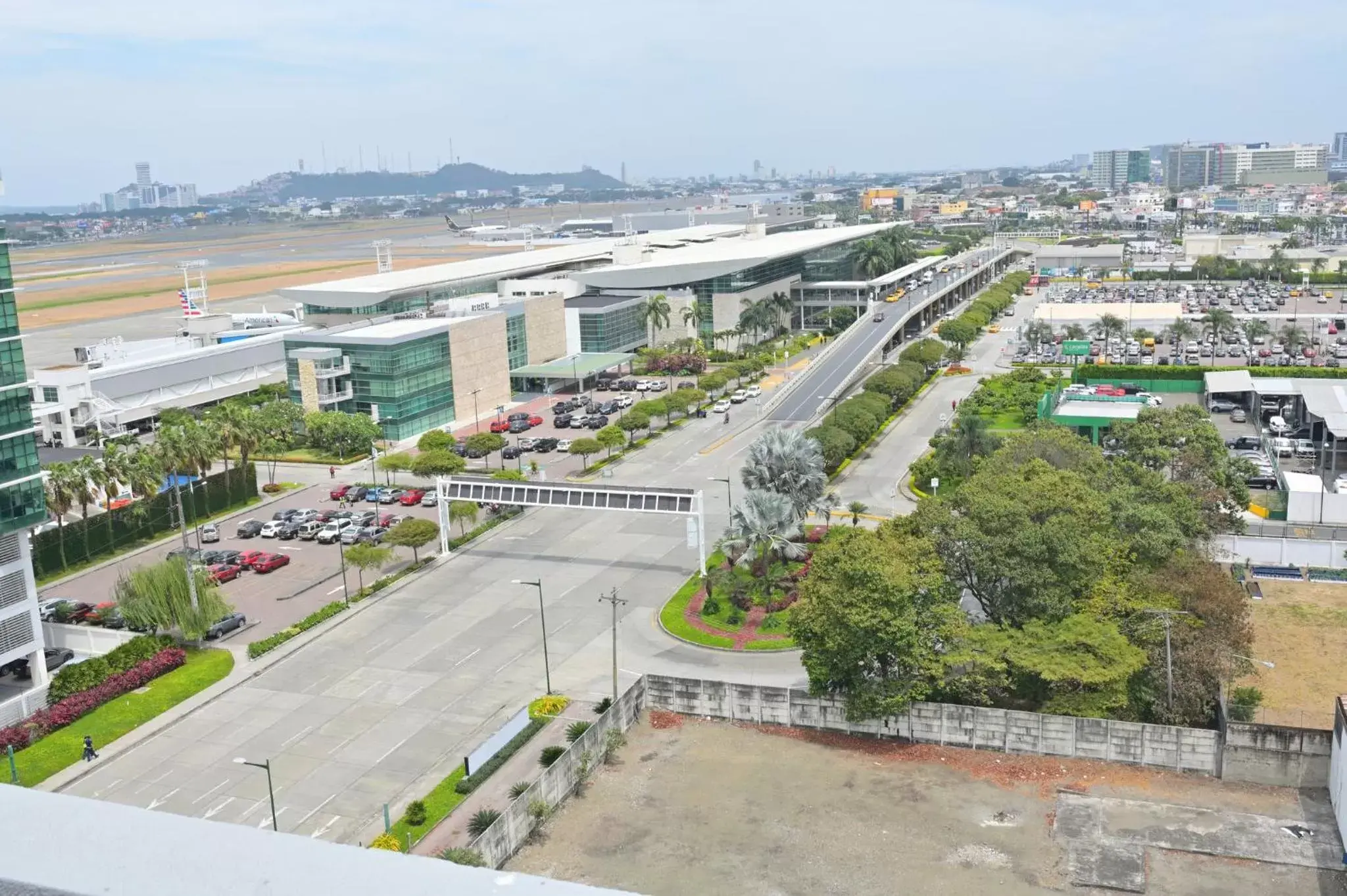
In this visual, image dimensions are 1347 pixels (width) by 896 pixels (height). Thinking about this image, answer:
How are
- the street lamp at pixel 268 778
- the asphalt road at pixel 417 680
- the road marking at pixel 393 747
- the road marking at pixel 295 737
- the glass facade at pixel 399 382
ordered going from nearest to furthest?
1. the street lamp at pixel 268 778
2. the asphalt road at pixel 417 680
3. the road marking at pixel 393 747
4. the road marking at pixel 295 737
5. the glass facade at pixel 399 382

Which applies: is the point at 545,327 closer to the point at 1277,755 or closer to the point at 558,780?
the point at 558,780

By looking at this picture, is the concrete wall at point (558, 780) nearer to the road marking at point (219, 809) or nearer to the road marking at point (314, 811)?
the road marking at point (314, 811)

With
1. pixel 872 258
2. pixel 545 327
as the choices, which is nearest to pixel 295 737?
pixel 545 327

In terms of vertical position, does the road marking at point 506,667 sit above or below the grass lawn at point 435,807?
below

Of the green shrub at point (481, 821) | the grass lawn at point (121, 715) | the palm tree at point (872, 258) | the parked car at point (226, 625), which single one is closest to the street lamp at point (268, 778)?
the green shrub at point (481, 821)

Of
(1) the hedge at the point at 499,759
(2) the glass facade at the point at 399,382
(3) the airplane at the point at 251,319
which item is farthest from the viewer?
(3) the airplane at the point at 251,319

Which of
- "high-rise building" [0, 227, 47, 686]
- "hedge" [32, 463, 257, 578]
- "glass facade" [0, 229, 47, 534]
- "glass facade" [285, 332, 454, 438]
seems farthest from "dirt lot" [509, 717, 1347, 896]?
"glass facade" [285, 332, 454, 438]

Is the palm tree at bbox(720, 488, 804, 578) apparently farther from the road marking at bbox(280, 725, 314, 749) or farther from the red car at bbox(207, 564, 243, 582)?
the red car at bbox(207, 564, 243, 582)
